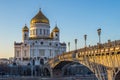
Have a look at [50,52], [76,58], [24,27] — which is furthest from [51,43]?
[76,58]

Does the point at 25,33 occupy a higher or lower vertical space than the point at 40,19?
lower

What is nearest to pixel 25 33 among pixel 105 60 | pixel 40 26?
pixel 40 26

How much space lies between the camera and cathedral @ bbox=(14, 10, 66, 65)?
138m

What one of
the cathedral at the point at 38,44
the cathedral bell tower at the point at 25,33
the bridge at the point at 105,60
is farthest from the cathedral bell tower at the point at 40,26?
the bridge at the point at 105,60

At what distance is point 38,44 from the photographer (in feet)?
454

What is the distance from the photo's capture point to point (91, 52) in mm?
44438

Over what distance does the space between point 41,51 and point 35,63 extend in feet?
21.0

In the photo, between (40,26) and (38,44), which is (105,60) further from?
(40,26)

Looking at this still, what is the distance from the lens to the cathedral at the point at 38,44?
137500 millimetres

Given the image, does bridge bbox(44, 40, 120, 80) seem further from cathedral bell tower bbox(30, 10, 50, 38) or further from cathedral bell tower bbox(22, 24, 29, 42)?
cathedral bell tower bbox(22, 24, 29, 42)

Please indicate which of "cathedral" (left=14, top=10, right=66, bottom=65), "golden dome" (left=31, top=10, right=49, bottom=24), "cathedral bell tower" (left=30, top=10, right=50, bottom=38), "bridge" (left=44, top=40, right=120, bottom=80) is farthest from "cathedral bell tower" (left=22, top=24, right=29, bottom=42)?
"bridge" (left=44, top=40, right=120, bottom=80)

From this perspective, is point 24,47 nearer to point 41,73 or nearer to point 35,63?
point 35,63

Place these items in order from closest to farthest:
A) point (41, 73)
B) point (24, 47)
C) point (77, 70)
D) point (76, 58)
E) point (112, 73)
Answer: point (112, 73)
point (76, 58)
point (41, 73)
point (77, 70)
point (24, 47)

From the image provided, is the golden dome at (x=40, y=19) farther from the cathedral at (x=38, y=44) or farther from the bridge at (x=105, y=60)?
the bridge at (x=105, y=60)
